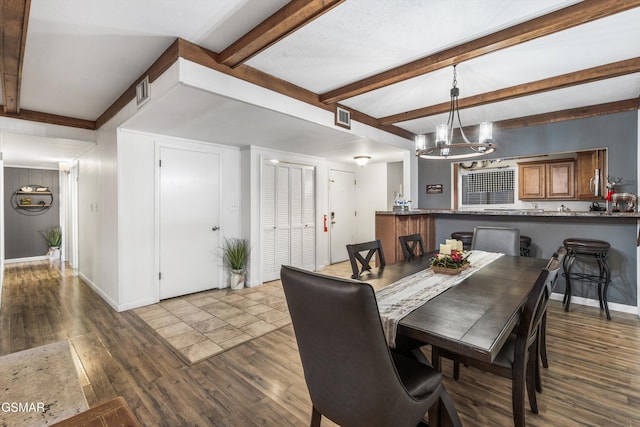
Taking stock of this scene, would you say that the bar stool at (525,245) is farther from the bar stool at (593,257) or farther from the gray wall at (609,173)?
the bar stool at (593,257)

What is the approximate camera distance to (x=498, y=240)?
3225 mm

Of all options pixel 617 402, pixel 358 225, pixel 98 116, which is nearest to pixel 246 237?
pixel 98 116

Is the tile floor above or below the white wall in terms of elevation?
below

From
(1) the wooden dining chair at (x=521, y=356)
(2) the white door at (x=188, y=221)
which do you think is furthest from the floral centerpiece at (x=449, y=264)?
(2) the white door at (x=188, y=221)

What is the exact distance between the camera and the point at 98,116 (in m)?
3.99

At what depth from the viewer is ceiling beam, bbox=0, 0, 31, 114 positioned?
5.35 feet

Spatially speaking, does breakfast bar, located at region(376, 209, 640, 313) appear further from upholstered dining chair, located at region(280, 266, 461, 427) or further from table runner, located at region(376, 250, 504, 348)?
upholstered dining chair, located at region(280, 266, 461, 427)

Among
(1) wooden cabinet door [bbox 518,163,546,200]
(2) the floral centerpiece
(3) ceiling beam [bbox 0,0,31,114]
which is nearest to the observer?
(3) ceiling beam [bbox 0,0,31,114]

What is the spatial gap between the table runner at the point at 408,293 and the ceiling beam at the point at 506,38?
162 cm

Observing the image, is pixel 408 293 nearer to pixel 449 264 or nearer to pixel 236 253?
pixel 449 264

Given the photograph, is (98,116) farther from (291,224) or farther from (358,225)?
(358,225)

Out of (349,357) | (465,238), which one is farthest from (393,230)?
(349,357)

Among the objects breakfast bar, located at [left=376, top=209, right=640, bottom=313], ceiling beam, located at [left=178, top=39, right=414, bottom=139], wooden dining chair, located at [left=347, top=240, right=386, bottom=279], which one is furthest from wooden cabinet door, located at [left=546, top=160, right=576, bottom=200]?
wooden dining chair, located at [left=347, top=240, right=386, bottom=279]

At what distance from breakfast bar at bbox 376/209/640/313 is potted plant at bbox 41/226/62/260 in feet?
23.5
